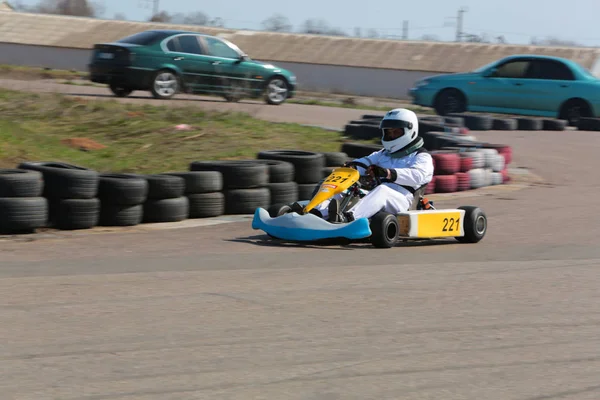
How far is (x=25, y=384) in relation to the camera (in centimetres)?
387

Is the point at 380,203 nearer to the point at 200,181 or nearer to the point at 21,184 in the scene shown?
the point at 200,181

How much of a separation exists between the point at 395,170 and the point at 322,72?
1567 inches

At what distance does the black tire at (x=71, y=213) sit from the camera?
27.5ft

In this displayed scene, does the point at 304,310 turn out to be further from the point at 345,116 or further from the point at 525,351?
the point at 345,116

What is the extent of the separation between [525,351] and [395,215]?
141 inches

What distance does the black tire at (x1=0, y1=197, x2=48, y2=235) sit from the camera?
7988mm

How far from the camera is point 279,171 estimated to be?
991 centimetres

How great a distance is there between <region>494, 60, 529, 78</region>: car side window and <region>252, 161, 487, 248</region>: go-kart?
12620 mm

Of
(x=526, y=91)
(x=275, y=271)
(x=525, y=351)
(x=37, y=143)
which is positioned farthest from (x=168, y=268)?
(x=526, y=91)

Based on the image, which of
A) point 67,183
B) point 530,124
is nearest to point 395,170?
point 67,183

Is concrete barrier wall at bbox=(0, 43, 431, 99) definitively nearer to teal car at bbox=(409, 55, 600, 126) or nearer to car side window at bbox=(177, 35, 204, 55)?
teal car at bbox=(409, 55, 600, 126)

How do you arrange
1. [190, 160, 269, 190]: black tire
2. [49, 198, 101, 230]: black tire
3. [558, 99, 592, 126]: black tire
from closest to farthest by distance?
1. [49, 198, 101, 230]: black tire
2. [190, 160, 269, 190]: black tire
3. [558, 99, 592, 126]: black tire

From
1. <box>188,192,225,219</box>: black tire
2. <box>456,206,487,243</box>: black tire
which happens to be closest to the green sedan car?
<box>188,192,225,219</box>: black tire

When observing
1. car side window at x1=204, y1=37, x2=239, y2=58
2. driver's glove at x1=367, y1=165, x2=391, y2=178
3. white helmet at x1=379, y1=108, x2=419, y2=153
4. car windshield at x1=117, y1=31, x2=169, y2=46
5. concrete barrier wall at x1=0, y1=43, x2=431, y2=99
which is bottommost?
concrete barrier wall at x1=0, y1=43, x2=431, y2=99
